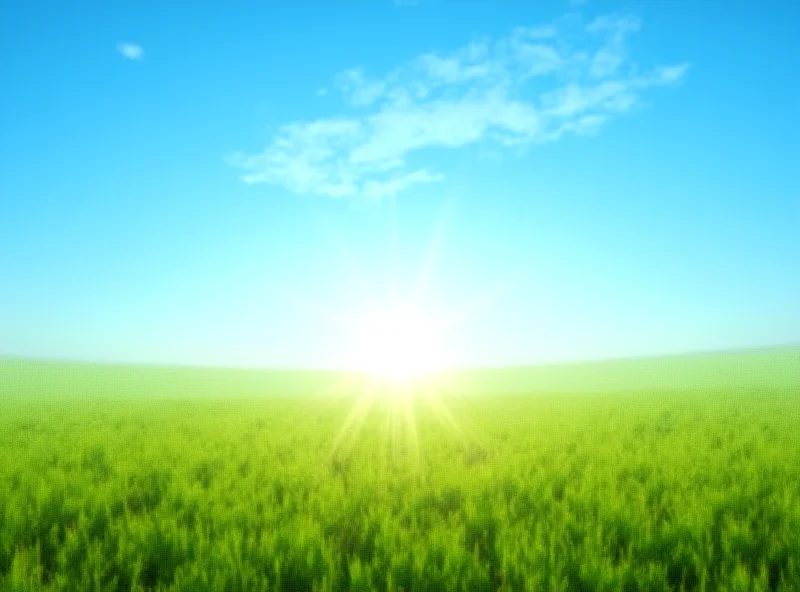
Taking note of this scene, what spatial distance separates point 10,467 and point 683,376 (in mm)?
67605

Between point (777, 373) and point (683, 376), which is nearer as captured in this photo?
point (777, 373)

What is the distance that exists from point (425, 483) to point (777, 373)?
65.6 meters

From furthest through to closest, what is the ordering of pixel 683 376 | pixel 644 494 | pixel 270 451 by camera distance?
pixel 683 376 < pixel 270 451 < pixel 644 494

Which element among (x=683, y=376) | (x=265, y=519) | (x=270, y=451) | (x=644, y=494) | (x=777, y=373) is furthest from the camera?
(x=683, y=376)

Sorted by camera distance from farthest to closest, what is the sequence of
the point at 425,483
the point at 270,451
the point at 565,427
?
1. the point at 565,427
2. the point at 270,451
3. the point at 425,483

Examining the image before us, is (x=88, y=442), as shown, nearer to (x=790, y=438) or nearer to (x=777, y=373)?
(x=790, y=438)

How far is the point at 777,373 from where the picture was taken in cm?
5959

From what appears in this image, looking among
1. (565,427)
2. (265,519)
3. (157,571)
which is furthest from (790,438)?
(157,571)

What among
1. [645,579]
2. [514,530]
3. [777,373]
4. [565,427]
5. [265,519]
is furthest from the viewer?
[777,373]

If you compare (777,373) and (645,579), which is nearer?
(645,579)

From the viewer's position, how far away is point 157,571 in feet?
16.3

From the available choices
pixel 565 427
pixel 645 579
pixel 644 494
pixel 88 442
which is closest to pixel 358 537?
pixel 645 579

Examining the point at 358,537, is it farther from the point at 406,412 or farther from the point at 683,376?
the point at 683,376

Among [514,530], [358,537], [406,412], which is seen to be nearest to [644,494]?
[514,530]
